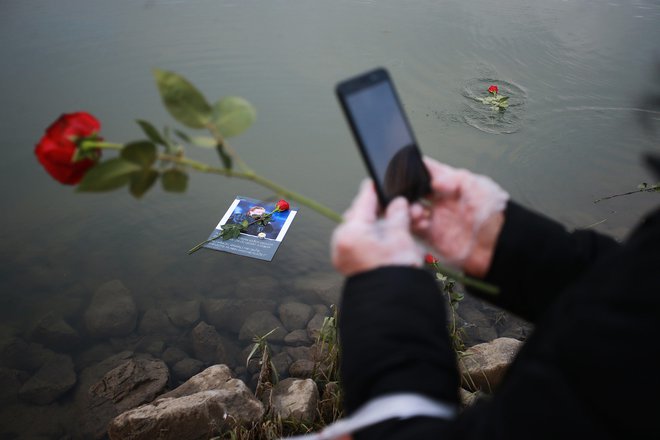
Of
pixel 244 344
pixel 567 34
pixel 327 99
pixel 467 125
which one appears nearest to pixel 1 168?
pixel 244 344

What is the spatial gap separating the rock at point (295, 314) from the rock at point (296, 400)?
0.27 meters

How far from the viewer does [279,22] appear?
9.41 feet

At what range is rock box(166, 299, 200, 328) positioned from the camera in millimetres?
1825

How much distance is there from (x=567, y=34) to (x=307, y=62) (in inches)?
60.8

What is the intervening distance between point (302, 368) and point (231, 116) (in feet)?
3.90

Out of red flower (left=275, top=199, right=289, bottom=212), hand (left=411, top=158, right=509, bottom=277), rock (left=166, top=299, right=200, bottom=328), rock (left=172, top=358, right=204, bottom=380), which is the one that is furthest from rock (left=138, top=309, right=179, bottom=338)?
hand (left=411, top=158, right=509, bottom=277)

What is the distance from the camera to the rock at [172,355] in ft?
5.73

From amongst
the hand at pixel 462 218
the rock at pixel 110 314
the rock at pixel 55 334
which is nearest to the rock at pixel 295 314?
the rock at pixel 110 314

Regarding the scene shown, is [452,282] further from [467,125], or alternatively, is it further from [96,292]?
[96,292]

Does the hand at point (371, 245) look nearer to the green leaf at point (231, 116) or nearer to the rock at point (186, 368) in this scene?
the green leaf at point (231, 116)

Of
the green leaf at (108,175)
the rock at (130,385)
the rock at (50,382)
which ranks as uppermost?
the green leaf at (108,175)

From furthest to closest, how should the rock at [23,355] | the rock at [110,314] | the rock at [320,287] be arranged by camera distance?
the rock at [320,287], the rock at [110,314], the rock at [23,355]

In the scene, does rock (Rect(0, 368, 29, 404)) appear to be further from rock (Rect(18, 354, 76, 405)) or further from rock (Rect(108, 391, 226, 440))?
rock (Rect(108, 391, 226, 440))

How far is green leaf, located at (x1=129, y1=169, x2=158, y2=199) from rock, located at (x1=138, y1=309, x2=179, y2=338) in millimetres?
1297
